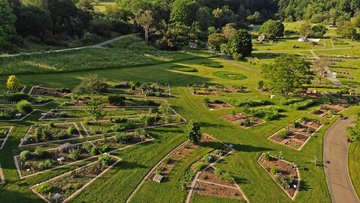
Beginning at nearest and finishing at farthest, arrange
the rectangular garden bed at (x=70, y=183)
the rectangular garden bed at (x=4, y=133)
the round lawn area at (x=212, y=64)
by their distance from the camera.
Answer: the rectangular garden bed at (x=70, y=183) < the rectangular garden bed at (x=4, y=133) < the round lawn area at (x=212, y=64)

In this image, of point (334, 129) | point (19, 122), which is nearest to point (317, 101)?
point (334, 129)

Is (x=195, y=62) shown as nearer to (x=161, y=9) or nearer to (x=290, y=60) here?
(x=290, y=60)

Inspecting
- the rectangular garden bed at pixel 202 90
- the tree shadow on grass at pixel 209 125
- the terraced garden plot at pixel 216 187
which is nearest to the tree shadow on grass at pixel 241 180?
the terraced garden plot at pixel 216 187

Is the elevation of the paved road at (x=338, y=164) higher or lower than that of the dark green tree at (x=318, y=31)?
lower

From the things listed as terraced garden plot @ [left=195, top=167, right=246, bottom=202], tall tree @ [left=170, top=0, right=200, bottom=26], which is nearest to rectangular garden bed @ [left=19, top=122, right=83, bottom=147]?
terraced garden plot @ [left=195, top=167, right=246, bottom=202]

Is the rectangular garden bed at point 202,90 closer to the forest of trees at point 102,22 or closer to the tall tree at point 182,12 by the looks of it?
the forest of trees at point 102,22

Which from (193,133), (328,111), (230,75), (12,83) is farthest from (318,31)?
(12,83)
